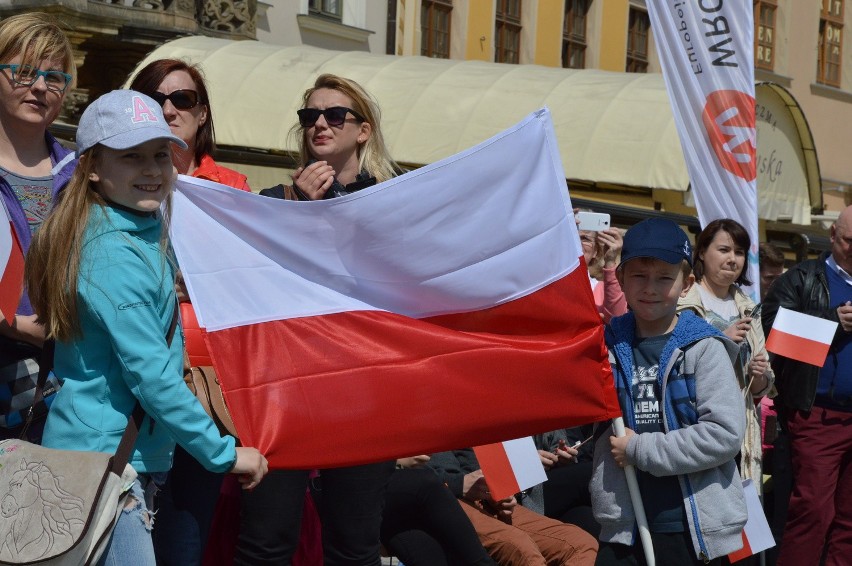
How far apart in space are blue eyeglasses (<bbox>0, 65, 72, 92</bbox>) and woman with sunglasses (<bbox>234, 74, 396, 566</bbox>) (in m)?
0.85

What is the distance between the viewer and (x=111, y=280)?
12.0ft

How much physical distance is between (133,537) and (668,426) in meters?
1.99

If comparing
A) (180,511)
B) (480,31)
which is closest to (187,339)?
(180,511)

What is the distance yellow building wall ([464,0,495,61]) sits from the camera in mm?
27078

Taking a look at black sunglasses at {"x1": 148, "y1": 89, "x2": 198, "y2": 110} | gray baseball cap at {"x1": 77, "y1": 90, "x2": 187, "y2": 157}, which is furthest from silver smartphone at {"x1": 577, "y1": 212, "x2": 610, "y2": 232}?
gray baseball cap at {"x1": 77, "y1": 90, "x2": 187, "y2": 157}

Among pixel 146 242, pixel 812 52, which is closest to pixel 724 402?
pixel 146 242

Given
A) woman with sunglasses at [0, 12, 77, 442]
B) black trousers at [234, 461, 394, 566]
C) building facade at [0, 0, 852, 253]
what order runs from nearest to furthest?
woman with sunglasses at [0, 12, 77, 442]
black trousers at [234, 461, 394, 566]
building facade at [0, 0, 852, 253]

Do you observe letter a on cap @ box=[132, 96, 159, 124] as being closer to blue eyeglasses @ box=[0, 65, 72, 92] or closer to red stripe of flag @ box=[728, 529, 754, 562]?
blue eyeglasses @ box=[0, 65, 72, 92]

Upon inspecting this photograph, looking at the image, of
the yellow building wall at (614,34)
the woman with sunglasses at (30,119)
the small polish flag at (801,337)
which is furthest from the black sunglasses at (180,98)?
the yellow building wall at (614,34)

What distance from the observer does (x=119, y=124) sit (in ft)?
12.4

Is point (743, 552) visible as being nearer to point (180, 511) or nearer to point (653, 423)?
point (653, 423)

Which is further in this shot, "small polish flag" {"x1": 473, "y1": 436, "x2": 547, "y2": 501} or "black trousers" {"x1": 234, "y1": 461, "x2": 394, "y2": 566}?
"small polish flag" {"x1": 473, "y1": 436, "x2": 547, "y2": 501}

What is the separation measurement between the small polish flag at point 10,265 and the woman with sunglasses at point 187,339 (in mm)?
559

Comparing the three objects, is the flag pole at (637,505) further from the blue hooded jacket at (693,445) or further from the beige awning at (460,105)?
the beige awning at (460,105)
